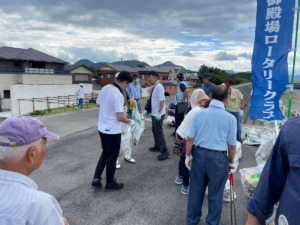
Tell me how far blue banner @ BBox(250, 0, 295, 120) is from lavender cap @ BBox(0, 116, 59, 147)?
3.50m

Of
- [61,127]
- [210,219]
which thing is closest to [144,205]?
[210,219]

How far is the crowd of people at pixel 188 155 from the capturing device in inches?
39.9

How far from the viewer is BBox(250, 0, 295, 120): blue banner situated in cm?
332

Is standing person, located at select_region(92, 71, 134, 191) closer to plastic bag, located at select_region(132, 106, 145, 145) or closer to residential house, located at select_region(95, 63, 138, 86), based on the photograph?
plastic bag, located at select_region(132, 106, 145, 145)

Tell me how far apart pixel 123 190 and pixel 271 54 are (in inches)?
133

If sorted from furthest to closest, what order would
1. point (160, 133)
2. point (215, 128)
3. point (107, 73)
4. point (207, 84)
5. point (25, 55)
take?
point (107, 73), point (25, 55), point (207, 84), point (160, 133), point (215, 128)

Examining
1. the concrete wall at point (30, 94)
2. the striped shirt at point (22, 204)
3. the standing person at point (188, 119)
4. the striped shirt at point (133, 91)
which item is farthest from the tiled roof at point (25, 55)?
the striped shirt at point (22, 204)

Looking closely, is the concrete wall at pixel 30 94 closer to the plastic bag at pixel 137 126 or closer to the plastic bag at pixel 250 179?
the plastic bag at pixel 137 126

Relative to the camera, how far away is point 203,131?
258cm

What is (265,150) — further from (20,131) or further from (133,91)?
(20,131)

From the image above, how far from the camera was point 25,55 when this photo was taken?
25.7 metres

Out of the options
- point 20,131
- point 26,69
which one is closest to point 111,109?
point 20,131

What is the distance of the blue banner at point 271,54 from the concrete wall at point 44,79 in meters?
25.5

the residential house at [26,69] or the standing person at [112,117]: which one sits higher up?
the residential house at [26,69]
